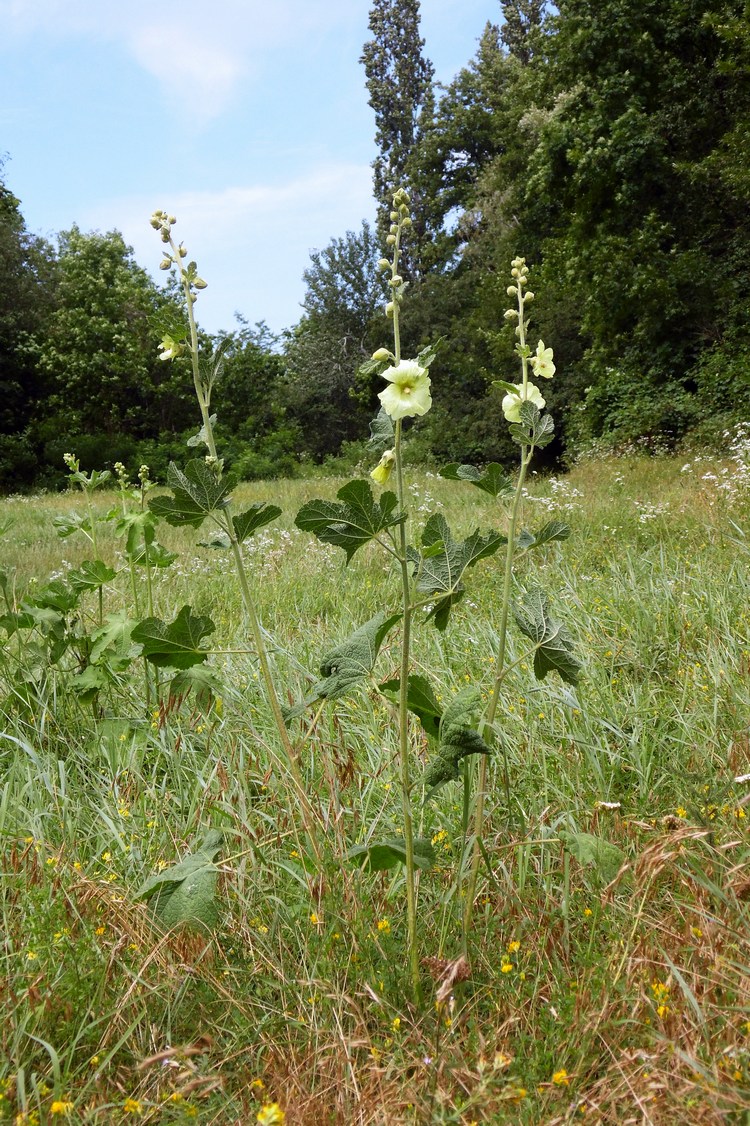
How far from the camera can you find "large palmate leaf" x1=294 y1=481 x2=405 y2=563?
124cm

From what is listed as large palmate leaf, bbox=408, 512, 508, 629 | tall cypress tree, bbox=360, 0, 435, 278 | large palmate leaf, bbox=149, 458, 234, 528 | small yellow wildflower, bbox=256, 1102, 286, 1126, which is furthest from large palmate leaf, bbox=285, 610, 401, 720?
tall cypress tree, bbox=360, 0, 435, 278

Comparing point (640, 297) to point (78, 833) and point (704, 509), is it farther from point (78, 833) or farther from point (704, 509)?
point (78, 833)

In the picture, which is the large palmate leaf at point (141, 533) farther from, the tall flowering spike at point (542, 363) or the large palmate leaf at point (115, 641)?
the tall flowering spike at point (542, 363)

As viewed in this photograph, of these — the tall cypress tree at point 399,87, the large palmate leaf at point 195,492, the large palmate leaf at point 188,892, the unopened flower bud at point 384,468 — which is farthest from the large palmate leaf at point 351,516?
the tall cypress tree at point 399,87

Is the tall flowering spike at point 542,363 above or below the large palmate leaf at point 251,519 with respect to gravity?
above

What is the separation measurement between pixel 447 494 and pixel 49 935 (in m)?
7.60

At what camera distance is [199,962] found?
1403 millimetres

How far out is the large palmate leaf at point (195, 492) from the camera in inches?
53.4

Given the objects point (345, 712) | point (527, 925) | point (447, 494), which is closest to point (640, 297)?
point (447, 494)

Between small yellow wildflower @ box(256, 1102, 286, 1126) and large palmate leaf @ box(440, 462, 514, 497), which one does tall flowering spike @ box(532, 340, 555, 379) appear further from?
small yellow wildflower @ box(256, 1102, 286, 1126)

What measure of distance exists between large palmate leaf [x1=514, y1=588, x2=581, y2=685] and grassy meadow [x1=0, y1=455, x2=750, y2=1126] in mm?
345

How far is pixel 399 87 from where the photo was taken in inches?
873

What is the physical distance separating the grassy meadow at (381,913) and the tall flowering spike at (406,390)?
0.57 meters

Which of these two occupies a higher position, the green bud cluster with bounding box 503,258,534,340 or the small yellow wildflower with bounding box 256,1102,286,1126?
the green bud cluster with bounding box 503,258,534,340
